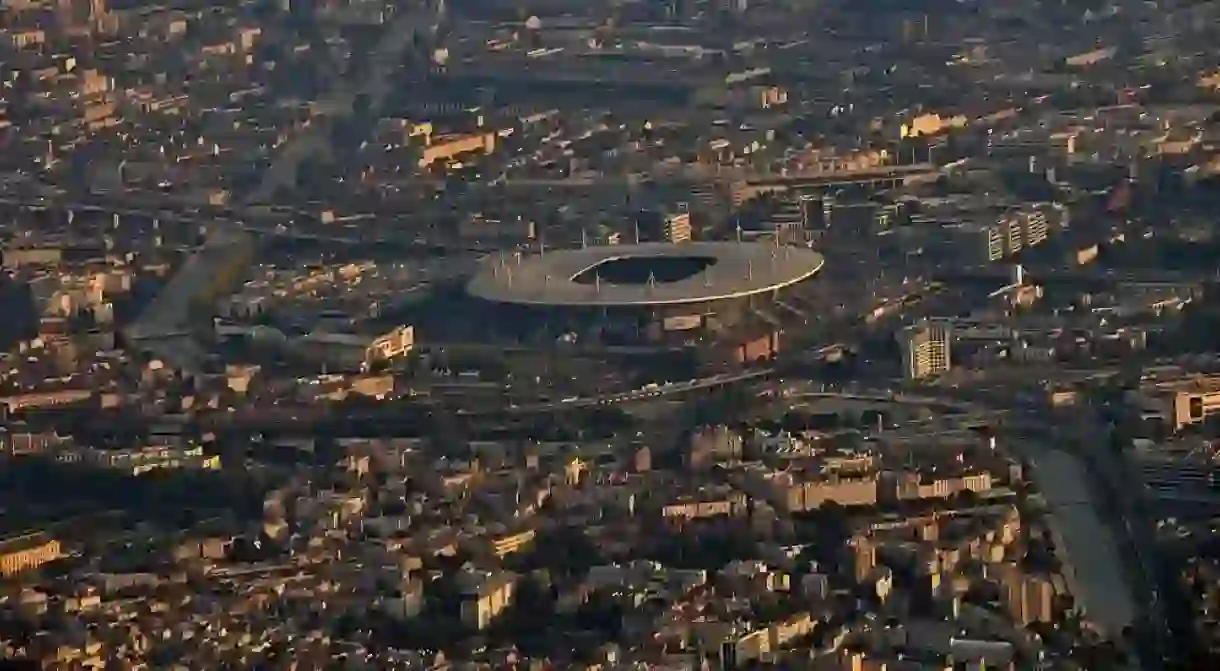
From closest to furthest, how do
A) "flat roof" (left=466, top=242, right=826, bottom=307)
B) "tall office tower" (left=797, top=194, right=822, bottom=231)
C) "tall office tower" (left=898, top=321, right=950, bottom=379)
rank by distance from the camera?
"tall office tower" (left=898, top=321, right=950, bottom=379) < "flat roof" (left=466, top=242, right=826, bottom=307) < "tall office tower" (left=797, top=194, right=822, bottom=231)

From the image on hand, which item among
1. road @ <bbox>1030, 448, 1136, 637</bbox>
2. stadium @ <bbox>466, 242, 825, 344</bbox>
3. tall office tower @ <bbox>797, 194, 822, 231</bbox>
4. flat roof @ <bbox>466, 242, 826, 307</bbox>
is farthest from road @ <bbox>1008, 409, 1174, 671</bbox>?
tall office tower @ <bbox>797, 194, 822, 231</bbox>

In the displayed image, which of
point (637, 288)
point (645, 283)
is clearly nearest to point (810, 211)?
point (645, 283)

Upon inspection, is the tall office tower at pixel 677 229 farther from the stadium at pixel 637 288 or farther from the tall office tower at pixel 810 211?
the tall office tower at pixel 810 211

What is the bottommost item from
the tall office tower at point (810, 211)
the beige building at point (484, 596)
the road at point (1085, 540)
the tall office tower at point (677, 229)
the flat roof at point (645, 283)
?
the tall office tower at point (810, 211)

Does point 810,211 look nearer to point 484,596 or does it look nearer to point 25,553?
point 25,553

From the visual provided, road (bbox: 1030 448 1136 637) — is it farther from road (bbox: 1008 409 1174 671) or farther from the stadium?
the stadium

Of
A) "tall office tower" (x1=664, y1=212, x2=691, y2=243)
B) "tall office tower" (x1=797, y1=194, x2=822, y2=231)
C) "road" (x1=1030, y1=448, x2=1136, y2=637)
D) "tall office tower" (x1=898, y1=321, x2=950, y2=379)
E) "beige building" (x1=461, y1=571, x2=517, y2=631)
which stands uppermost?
"beige building" (x1=461, y1=571, x2=517, y2=631)

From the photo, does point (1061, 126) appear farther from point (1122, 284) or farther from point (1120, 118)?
point (1122, 284)

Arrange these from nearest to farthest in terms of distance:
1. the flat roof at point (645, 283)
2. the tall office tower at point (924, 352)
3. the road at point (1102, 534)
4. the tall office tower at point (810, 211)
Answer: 1. the road at point (1102, 534)
2. the tall office tower at point (924, 352)
3. the flat roof at point (645, 283)
4. the tall office tower at point (810, 211)

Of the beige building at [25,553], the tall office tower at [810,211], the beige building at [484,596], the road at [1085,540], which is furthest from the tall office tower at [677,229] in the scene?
the beige building at [484,596]
